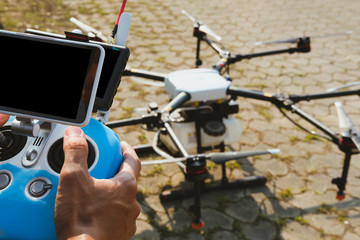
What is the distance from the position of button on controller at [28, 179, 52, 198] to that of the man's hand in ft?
0.32

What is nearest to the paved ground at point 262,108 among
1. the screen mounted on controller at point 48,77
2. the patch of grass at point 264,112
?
the patch of grass at point 264,112

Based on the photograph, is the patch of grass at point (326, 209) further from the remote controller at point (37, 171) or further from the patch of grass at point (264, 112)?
the remote controller at point (37, 171)

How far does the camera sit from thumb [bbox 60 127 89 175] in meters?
1.02

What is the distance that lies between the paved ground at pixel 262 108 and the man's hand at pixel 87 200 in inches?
75.3

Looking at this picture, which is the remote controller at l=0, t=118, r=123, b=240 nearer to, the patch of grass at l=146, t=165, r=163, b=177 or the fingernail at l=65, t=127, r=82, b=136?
the fingernail at l=65, t=127, r=82, b=136

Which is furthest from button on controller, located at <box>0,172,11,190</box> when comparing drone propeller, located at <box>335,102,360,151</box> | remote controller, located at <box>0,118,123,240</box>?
drone propeller, located at <box>335,102,360,151</box>

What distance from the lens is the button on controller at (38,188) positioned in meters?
1.07

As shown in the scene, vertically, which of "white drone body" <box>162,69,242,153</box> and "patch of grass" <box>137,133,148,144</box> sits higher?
"white drone body" <box>162,69,242,153</box>

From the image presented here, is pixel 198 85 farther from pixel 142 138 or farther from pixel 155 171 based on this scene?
pixel 142 138

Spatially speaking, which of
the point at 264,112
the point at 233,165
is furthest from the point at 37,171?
the point at 264,112

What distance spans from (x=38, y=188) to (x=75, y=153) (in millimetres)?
191

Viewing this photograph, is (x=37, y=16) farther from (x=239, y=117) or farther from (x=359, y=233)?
(x=359, y=233)

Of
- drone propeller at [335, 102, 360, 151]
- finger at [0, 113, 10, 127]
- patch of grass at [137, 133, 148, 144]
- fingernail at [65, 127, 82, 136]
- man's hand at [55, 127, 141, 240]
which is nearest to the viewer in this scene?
man's hand at [55, 127, 141, 240]

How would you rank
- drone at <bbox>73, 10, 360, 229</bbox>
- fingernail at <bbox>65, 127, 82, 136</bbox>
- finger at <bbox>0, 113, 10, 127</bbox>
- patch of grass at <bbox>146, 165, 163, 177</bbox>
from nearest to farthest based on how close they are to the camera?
fingernail at <bbox>65, 127, 82, 136</bbox> < finger at <bbox>0, 113, 10, 127</bbox> < drone at <bbox>73, 10, 360, 229</bbox> < patch of grass at <bbox>146, 165, 163, 177</bbox>
